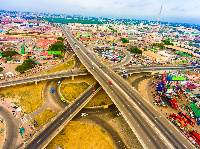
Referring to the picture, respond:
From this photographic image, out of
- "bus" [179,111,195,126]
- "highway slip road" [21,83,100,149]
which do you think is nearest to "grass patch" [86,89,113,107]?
"highway slip road" [21,83,100,149]

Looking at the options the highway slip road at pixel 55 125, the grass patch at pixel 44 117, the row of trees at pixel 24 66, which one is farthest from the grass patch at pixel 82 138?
the row of trees at pixel 24 66

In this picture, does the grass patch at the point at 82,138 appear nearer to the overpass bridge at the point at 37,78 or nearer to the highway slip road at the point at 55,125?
the highway slip road at the point at 55,125

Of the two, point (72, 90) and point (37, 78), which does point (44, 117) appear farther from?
point (37, 78)

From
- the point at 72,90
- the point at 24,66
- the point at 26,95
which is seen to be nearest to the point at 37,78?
the point at 26,95

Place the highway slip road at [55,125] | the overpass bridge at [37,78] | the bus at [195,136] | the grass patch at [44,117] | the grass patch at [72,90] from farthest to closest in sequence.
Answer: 1. the overpass bridge at [37,78]
2. the grass patch at [72,90]
3. the grass patch at [44,117]
4. the bus at [195,136]
5. the highway slip road at [55,125]

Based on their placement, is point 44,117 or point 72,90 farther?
point 72,90

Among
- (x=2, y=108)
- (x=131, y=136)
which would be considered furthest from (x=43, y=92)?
(x=131, y=136)
